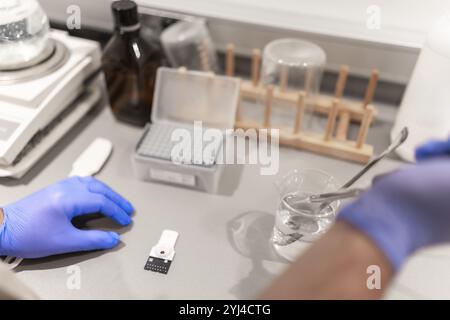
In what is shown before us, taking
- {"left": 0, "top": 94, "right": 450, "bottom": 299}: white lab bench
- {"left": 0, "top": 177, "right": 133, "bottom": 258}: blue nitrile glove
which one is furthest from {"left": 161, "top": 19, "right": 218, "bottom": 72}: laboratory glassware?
{"left": 0, "top": 177, "right": 133, "bottom": 258}: blue nitrile glove

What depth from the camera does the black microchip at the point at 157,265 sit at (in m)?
0.63

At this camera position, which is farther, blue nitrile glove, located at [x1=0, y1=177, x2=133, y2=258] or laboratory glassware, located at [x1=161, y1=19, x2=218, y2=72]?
laboratory glassware, located at [x1=161, y1=19, x2=218, y2=72]

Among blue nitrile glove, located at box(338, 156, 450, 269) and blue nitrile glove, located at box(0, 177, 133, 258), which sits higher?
blue nitrile glove, located at box(338, 156, 450, 269)

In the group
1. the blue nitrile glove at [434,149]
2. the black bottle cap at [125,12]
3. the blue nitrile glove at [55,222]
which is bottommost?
the blue nitrile glove at [55,222]

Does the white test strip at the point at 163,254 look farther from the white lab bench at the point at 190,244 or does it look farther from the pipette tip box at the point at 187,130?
the pipette tip box at the point at 187,130

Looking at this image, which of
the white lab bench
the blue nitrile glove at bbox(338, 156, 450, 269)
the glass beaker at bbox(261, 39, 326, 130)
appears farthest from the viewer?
the glass beaker at bbox(261, 39, 326, 130)

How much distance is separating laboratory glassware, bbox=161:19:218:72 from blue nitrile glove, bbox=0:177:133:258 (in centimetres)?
42

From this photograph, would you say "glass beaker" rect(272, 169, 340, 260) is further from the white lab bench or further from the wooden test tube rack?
the wooden test tube rack

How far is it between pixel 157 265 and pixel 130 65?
1.43ft

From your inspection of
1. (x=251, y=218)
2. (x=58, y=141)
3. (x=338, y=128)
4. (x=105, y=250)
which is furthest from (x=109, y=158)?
(x=338, y=128)

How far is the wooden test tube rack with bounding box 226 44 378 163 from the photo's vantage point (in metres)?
0.80

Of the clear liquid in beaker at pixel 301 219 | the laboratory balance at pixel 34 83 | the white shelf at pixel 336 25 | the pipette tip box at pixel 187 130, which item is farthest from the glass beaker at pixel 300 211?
the laboratory balance at pixel 34 83

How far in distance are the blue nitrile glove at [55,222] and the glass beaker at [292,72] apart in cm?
45
